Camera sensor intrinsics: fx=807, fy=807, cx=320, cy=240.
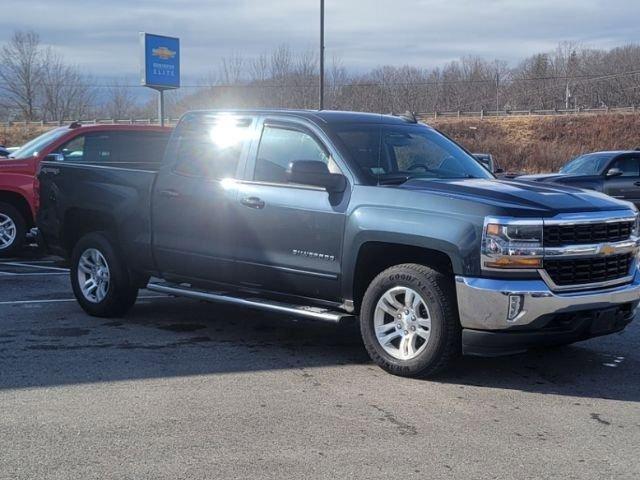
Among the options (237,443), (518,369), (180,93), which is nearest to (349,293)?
(518,369)

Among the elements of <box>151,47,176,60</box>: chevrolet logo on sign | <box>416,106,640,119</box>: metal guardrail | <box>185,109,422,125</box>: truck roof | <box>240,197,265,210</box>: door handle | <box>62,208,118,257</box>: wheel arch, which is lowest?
<box>62,208,118,257</box>: wheel arch

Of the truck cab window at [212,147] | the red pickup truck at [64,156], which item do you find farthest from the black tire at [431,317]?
the red pickup truck at [64,156]

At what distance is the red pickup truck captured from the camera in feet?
39.2

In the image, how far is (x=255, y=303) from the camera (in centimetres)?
665

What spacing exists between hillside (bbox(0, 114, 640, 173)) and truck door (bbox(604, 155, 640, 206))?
39.1 m

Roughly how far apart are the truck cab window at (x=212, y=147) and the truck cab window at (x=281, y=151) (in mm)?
246

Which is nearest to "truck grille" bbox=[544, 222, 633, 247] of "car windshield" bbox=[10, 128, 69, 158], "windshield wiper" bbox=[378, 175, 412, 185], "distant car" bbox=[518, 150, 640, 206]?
"windshield wiper" bbox=[378, 175, 412, 185]

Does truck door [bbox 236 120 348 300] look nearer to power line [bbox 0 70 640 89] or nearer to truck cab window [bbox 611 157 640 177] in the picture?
truck cab window [bbox 611 157 640 177]

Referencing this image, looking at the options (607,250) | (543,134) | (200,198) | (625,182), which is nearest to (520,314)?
(607,250)

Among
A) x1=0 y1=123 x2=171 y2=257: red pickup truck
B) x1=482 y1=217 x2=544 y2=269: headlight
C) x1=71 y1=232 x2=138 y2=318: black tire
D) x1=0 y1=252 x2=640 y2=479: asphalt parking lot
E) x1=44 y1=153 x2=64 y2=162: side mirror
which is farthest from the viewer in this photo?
x1=0 y1=123 x2=171 y2=257: red pickup truck

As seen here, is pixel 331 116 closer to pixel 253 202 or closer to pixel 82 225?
pixel 253 202

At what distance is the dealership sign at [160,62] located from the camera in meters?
27.9

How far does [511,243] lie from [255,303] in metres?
2.27

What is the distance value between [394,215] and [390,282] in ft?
1.61
